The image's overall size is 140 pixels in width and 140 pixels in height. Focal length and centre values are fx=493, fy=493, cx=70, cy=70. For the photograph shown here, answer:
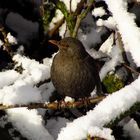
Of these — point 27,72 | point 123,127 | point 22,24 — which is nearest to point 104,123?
point 123,127

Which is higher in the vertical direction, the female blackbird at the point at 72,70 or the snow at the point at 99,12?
the snow at the point at 99,12

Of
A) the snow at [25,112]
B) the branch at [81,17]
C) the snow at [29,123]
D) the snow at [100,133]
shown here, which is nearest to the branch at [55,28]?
the branch at [81,17]

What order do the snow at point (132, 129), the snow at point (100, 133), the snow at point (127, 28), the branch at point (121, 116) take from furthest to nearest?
the snow at point (132, 129) < the snow at point (127, 28) < the branch at point (121, 116) < the snow at point (100, 133)

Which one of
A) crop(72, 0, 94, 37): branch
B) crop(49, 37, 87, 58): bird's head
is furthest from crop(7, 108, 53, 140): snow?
crop(72, 0, 94, 37): branch

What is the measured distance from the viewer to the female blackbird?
284 cm

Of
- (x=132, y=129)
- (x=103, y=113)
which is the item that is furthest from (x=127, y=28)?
(x=103, y=113)

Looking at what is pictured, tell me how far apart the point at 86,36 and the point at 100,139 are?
1.95 meters

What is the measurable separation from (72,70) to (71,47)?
0.15m

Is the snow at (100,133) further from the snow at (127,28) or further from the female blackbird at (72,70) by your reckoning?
the female blackbird at (72,70)

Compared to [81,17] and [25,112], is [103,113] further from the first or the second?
[81,17]

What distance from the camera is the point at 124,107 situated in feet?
6.03

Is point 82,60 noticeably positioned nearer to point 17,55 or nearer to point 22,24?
point 17,55

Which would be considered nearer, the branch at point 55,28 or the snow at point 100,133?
the snow at point 100,133

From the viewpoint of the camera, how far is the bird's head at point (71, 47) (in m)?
2.86
